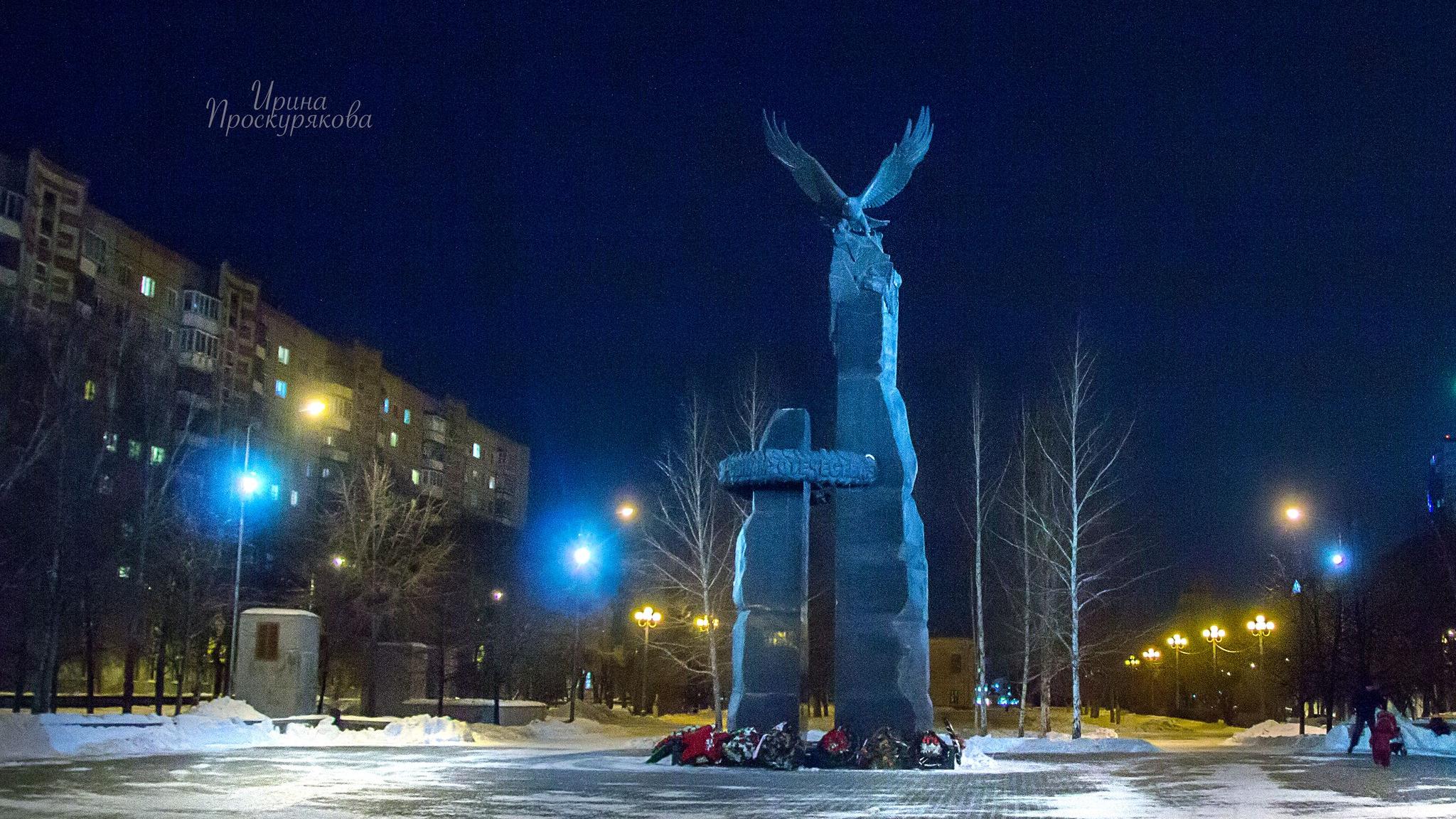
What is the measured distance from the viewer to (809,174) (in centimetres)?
2311

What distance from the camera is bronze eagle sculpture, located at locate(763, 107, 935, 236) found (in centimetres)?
2294

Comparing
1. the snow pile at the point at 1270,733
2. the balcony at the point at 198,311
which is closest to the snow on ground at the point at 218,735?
the snow pile at the point at 1270,733

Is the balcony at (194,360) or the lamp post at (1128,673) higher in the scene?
the balcony at (194,360)

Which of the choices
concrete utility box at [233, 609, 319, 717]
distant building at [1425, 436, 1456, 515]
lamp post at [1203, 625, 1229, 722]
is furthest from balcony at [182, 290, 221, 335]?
distant building at [1425, 436, 1456, 515]

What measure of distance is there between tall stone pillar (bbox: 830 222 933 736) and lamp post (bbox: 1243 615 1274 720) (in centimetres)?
2421

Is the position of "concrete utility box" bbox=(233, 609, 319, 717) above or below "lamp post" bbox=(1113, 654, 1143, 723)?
above

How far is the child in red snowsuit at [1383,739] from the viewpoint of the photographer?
848 inches

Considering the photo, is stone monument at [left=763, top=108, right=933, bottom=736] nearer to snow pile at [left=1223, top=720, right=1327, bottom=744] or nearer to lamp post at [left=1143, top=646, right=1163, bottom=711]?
snow pile at [left=1223, top=720, right=1327, bottom=744]

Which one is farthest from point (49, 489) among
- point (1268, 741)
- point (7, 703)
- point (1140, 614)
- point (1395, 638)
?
point (1140, 614)

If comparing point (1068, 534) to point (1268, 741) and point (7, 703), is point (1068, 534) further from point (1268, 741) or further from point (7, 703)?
point (7, 703)

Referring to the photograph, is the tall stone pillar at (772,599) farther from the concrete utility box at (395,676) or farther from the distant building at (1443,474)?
the distant building at (1443,474)

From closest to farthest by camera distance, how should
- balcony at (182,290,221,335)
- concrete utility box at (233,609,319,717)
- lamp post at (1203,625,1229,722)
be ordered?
1. concrete utility box at (233,609,319,717)
2. lamp post at (1203,625,1229,722)
3. balcony at (182,290,221,335)

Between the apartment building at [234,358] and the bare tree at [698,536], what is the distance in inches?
395

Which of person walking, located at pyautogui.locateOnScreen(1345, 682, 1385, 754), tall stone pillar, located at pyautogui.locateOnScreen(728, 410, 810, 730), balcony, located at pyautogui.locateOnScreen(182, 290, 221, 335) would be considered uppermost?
balcony, located at pyautogui.locateOnScreen(182, 290, 221, 335)
